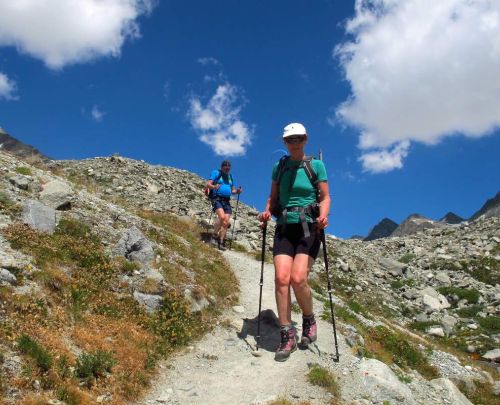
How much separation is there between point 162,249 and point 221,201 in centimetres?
506

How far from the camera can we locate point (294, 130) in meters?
10.0

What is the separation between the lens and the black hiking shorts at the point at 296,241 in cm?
985

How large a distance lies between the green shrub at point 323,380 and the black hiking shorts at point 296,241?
90.3 inches

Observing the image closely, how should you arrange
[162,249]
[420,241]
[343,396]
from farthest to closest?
1. [420,241]
2. [162,249]
3. [343,396]

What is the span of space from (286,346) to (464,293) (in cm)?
2102

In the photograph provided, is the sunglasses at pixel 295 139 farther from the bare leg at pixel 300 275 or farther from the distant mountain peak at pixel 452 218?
the distant mountain peak at pixel 452 218

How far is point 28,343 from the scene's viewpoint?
25.5 ft

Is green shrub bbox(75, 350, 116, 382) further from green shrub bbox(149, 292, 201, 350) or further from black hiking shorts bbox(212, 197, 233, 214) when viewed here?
black hiking shorts bbox(212, 197, 233, 214)

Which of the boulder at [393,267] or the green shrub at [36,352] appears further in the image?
the boulder at [393,267]

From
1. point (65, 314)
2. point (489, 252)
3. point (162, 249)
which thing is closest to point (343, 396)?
point (65, 314)

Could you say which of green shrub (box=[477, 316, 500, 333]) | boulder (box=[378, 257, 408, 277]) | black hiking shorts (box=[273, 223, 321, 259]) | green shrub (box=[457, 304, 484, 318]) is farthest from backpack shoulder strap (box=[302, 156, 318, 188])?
boulder (box=[378, 257, 408, 277])

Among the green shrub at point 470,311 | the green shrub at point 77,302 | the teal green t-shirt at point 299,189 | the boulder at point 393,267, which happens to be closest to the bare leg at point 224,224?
the green shrub at point 77,302

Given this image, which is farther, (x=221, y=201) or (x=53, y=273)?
(x=221, y=201)

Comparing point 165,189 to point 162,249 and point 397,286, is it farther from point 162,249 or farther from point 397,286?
point 162,249
